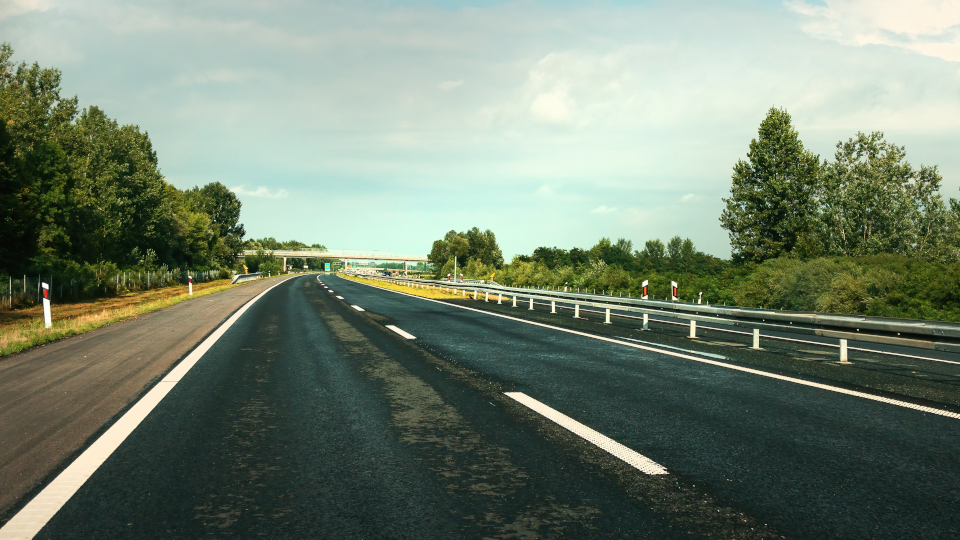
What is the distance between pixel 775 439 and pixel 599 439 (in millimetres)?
1452

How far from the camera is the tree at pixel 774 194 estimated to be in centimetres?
4906

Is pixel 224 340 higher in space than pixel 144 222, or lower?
lower

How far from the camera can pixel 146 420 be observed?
5.37 m

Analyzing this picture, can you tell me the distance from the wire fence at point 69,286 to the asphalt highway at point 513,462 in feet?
85.9

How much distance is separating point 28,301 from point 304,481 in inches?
1268

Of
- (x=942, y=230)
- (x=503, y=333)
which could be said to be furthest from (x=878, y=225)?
(x=503, y=333)

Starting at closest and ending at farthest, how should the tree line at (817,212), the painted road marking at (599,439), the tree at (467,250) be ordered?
the painted road marking at (599,439), the tree line at (817,212), the tree at (467,250)

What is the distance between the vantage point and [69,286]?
33.3 metres

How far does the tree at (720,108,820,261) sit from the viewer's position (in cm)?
4906

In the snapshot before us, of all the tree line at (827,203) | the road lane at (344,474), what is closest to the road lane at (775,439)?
the road lane at (344,474)

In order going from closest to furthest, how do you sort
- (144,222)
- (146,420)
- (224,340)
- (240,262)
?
1. (146,420)
2. (224,340)
3. (144,222)
4. (240,262)

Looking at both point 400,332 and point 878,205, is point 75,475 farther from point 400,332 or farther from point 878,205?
point 878,205

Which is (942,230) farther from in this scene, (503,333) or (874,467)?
(874,467)

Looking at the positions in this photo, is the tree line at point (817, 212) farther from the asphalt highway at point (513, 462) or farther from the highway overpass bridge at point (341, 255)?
the highway overpass bridge at point (341, 255)
